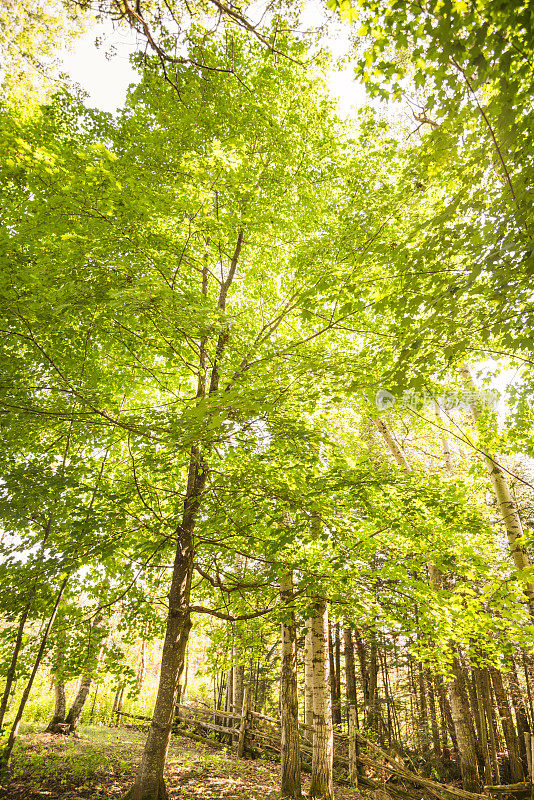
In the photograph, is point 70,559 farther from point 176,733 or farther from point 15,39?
point 176,733

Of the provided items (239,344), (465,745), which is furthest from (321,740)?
(239,344)

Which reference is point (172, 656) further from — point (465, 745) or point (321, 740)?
point (465, 745)

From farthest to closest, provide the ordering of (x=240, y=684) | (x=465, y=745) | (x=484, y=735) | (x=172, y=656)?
(x=240, y=684), (x=484, y=735), (x=465, y=745), (x=172, y=656)

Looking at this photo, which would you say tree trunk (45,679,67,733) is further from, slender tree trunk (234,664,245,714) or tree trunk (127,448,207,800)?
tree trunk (127,448,207,800)

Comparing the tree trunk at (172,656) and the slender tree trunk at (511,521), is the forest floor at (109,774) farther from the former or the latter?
the slender tree trunk at (511,521)

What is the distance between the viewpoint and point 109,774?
7.32 meters

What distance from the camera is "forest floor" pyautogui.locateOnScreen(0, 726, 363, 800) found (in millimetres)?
6090

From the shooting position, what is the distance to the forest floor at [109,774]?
20.0 feet

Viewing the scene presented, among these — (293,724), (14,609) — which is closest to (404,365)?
(14,609)

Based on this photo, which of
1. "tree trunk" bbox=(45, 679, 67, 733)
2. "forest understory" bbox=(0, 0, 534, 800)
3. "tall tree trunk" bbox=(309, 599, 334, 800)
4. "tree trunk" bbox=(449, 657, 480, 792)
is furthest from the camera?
"tree trunk" bbox=(45, 679, 67, 733)

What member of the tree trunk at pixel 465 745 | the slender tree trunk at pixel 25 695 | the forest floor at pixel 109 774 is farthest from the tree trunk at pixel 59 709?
the tree trunk at pixel 465 745

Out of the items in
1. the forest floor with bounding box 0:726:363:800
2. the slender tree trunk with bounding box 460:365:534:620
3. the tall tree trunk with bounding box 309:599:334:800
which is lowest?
the forest floor with bounding box 0:726:363:800

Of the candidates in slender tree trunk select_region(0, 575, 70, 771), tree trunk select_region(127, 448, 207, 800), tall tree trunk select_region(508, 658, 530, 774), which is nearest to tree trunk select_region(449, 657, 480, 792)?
tall tree trunk select_region(508, 658, 530, 774)

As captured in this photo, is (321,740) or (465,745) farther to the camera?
(465,745)
